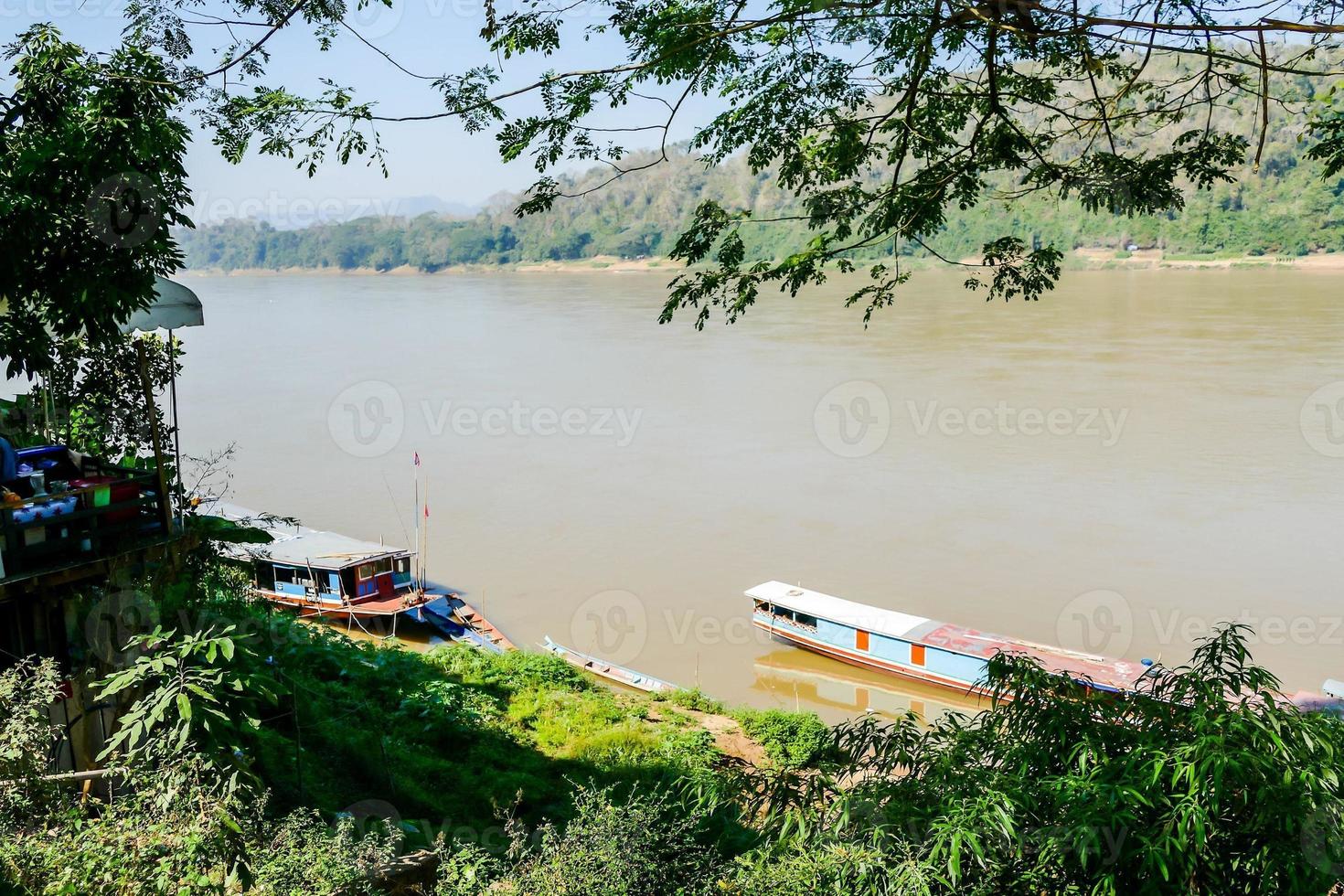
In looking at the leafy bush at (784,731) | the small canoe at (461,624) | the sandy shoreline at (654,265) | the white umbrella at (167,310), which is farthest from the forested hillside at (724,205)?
the white umbrella at (167,310)

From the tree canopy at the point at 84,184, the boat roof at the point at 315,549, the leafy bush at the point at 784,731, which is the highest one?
the tree canopy at the point at 84,184

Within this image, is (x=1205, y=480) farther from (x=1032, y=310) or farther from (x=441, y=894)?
(x=1032, y=310)

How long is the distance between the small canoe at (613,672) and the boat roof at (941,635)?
1676mm

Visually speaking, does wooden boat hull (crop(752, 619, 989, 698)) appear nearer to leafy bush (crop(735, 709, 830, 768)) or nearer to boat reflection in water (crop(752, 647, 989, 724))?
boat reflection in water (crop(752, 647, 989, 724))

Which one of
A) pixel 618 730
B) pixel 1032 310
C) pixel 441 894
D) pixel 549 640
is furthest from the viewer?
pixel 1032 310

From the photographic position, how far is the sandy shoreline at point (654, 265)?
41.1 metres

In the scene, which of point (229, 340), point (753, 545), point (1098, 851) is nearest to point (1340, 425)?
point (753, 545)

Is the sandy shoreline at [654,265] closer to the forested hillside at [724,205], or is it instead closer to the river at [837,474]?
the forested hillside at [724,205]

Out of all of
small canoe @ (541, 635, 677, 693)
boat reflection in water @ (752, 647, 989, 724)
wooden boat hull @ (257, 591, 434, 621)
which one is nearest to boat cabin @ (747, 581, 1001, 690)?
boat reflection in water @ (752, 647, 989, 724)

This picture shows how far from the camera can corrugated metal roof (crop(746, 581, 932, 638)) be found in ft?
34.2

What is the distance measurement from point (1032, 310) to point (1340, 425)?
16389 mm

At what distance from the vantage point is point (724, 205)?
1853 inches

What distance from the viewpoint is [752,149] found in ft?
19.7

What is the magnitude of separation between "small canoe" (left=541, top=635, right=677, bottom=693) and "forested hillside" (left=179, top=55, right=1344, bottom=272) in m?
19.0
